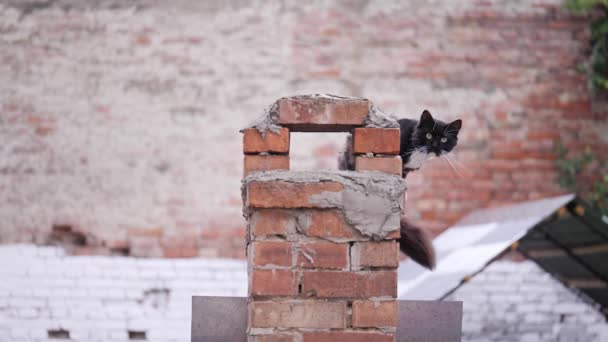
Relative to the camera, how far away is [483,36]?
4461 millimetres

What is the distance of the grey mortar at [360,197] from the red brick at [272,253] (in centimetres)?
9

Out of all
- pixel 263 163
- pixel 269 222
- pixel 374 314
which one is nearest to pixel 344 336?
pixel 374 314

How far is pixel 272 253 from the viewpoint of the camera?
1.51 meters

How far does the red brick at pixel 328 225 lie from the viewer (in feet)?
4.96

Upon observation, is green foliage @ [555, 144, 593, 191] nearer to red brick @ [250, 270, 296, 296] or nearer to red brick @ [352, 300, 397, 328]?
red brick @ [352, 300, 397, 328]

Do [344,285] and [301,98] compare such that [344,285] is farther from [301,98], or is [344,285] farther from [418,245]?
[418,245]

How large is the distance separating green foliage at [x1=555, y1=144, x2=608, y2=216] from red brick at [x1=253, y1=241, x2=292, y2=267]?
131 inches

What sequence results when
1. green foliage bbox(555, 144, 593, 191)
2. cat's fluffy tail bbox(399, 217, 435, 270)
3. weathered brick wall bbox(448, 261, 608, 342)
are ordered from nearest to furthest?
cat's fluffy tail bbox(399, 217, 435, 270) < weathered brick wall bbox(448, 261, 608, 342) < green foliage bbox(555, 144, 593, 191)

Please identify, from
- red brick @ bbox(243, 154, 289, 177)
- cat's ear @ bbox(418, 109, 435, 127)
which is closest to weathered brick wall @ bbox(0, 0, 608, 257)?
cat's ear @ bbox(418, 109, 435, 127)

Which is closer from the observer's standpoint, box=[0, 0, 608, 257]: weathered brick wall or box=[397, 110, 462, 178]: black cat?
box=[397, 110, 462, 178]: black cat

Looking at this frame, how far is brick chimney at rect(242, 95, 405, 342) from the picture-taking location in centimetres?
149

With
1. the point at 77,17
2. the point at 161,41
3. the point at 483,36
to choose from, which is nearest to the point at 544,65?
the point at 483,36

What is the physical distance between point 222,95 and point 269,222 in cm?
296

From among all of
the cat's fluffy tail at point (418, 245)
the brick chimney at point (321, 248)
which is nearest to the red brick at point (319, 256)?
the brick chimney at point (321, 248)
